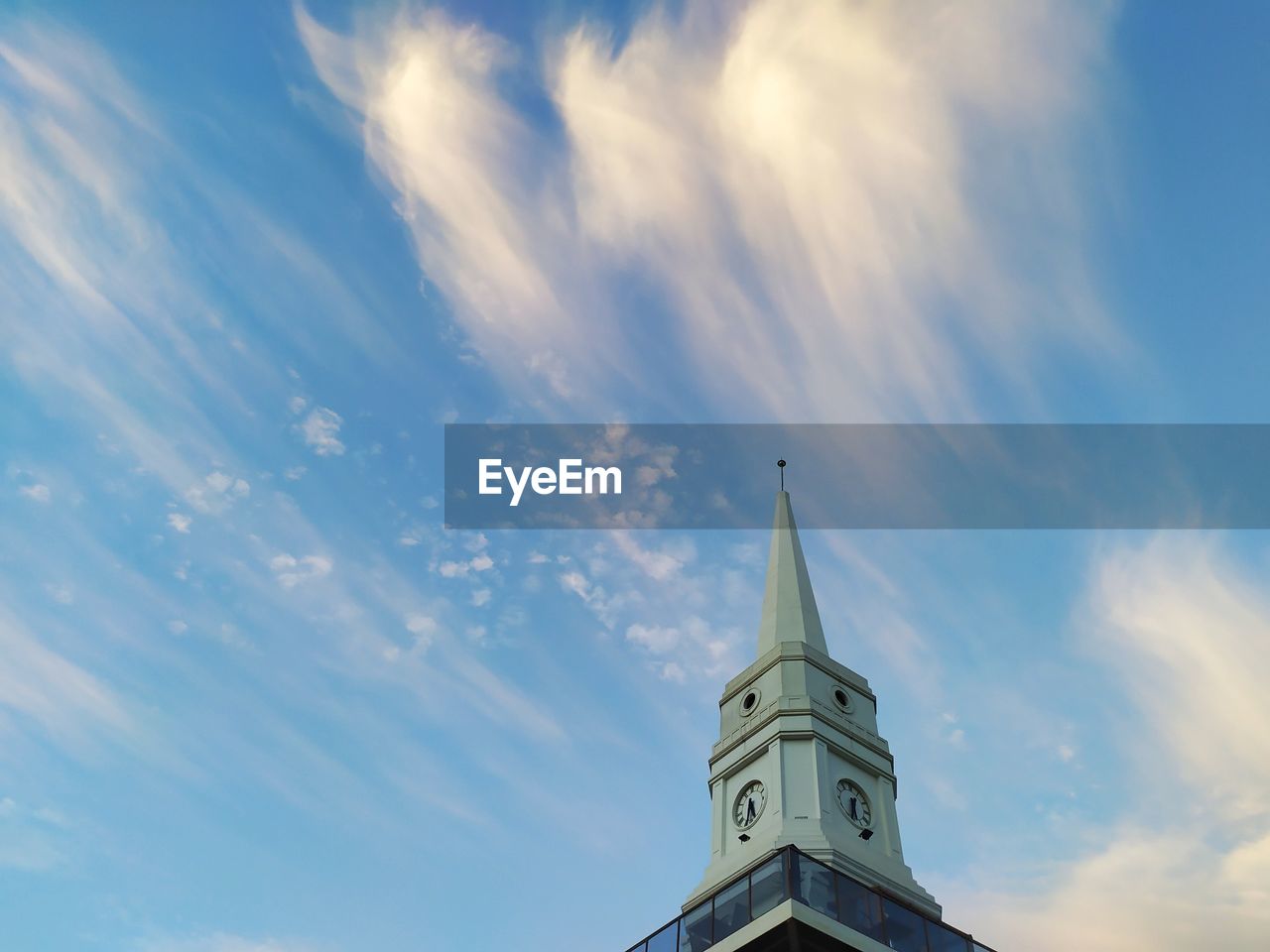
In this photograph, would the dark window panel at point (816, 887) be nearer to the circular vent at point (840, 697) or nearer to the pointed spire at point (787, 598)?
the circular vent at point (840, 697)

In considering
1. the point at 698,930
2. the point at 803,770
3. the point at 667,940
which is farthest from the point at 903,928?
the point at 803,770

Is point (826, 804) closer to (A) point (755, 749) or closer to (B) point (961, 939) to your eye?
(A) point (755, 749)

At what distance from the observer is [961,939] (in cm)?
3353

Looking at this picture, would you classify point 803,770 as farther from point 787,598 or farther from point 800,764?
point 787,598

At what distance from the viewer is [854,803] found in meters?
54.0

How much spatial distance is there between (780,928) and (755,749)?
976 inches

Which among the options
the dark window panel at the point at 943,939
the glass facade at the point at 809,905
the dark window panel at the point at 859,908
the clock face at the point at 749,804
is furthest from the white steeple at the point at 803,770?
the dark window panel at the point at 859,908

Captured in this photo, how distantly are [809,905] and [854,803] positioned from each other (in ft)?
78.1

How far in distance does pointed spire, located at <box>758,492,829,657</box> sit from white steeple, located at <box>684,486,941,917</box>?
10cm

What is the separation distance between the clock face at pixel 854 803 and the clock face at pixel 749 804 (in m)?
3.53

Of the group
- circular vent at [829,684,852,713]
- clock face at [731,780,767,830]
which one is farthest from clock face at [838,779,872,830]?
circular vent at [829,684,852,713]

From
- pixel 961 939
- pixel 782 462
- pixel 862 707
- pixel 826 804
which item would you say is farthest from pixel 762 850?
pixel 782 462

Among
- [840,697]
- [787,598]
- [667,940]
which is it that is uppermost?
[787,598]

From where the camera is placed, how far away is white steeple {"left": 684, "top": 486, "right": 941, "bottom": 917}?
50469 millimetres
